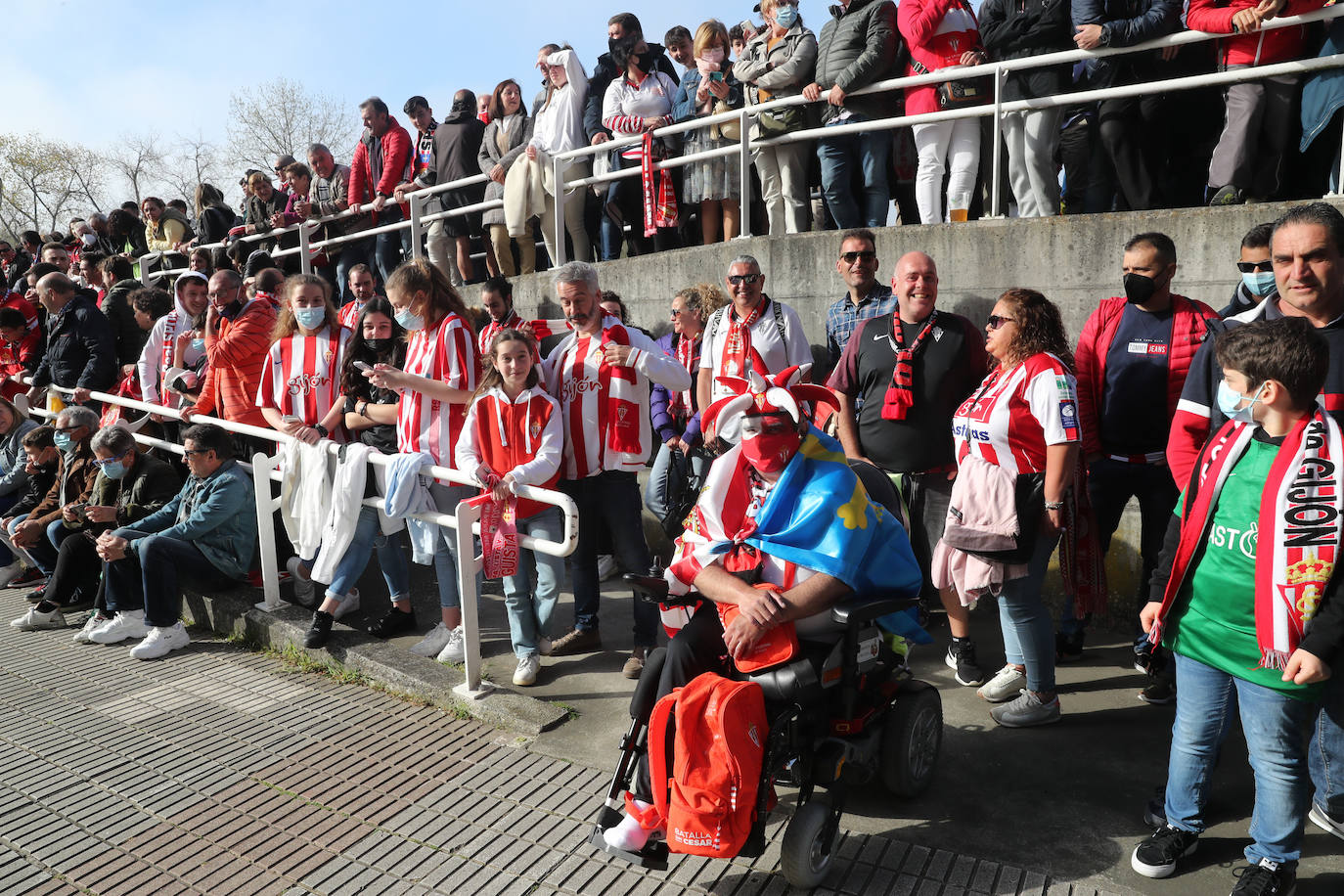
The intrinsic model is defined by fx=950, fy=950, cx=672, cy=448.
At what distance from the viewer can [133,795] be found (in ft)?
12.8

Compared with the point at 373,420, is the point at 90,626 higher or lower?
lower

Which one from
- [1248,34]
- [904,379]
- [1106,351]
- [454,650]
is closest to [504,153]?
[454,650]

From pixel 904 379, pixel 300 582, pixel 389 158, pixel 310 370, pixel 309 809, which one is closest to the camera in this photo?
pixel 309 809

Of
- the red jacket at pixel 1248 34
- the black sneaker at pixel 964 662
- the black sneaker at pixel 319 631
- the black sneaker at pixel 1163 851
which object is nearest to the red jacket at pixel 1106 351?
the black sneaker at pixel 964 662

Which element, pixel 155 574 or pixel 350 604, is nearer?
pixel 155 574

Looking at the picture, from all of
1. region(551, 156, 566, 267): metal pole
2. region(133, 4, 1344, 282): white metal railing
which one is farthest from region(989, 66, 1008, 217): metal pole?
region(551, 156, 566, 267): metal pole

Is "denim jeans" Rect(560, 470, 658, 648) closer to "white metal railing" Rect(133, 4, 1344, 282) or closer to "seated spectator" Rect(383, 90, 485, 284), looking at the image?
"white metal railing" Rect(133, 4, 1344, 282)

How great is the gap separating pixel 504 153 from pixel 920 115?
4.57 meters

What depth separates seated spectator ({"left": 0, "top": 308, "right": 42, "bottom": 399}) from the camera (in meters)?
9.69

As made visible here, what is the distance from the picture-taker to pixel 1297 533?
2621 millimetres

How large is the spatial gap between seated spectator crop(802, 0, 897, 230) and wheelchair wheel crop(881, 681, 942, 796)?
440 cm

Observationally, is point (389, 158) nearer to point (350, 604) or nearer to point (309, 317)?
point (309, 317)

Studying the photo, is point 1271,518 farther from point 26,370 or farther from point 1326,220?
point 26,370

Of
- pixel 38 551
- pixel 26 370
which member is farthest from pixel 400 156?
pixel 38 551
